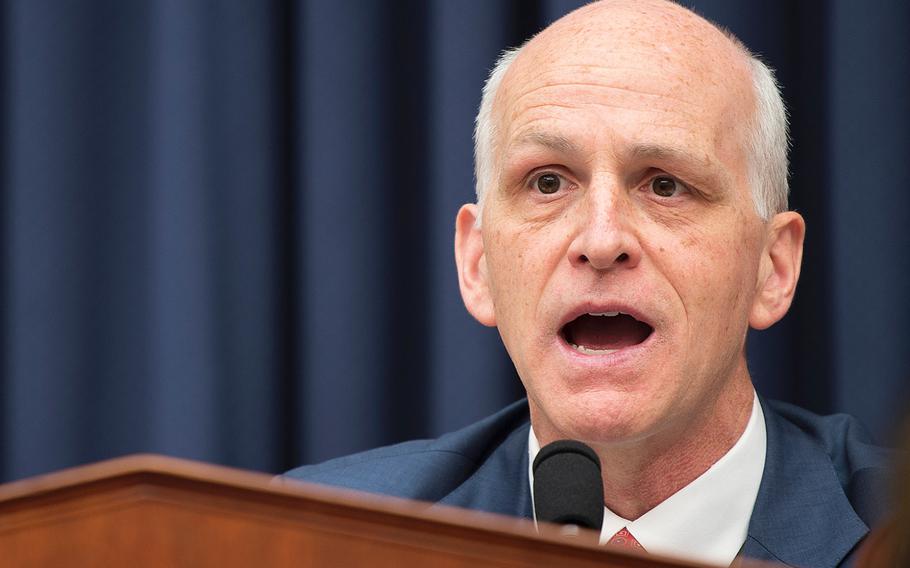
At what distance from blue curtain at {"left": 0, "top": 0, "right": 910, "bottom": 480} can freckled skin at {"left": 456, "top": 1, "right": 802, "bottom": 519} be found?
1.07ft

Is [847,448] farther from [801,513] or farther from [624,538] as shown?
[624,538]

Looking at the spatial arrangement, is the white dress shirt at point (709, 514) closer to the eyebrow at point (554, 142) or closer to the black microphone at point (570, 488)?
the eyebrow at point (554, 142)

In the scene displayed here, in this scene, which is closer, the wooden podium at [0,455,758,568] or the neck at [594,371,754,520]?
the wooden podium at [0,455,758,568]

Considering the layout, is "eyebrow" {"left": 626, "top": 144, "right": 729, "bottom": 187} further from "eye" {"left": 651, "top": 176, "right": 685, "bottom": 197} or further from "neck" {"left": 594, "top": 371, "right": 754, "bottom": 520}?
"neck" {"left": 594, "top": 371, "right": 754, "bottom": 520}

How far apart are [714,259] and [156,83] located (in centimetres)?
88

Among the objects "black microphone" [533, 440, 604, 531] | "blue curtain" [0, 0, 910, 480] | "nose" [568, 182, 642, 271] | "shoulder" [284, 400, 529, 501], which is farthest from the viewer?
"blue curtain" [0, 0, 910, 480]

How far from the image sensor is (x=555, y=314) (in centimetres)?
116

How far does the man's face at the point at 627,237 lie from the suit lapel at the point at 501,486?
0.09 meters

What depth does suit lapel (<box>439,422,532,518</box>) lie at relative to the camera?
4.34 feet

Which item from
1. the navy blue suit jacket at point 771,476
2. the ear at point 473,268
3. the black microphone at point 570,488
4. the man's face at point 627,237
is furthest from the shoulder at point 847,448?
the black microphone at point 570,488

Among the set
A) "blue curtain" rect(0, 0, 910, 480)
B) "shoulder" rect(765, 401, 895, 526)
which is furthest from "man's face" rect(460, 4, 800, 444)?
"blue curtain" rect(0, 0, 910, 480)

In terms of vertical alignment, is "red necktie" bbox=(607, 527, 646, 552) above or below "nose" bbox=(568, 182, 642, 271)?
below

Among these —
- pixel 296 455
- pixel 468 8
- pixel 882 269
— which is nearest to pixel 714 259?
pixel 882 269

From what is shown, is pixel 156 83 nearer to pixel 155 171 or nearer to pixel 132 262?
pixel 155 171
